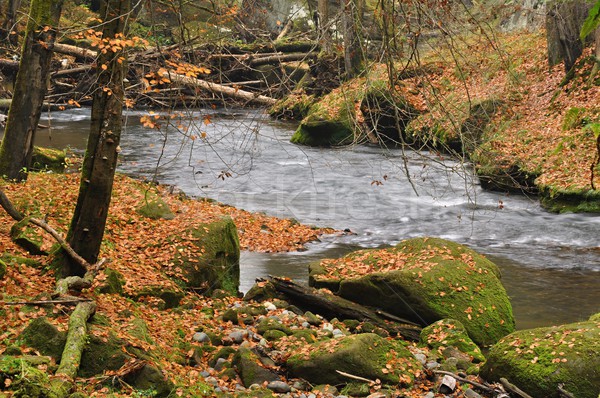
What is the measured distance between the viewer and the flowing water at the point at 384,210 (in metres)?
10.7

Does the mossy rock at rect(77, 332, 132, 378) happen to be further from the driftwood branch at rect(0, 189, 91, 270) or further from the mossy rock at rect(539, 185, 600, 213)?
the mossy rock at rect(539, 185, 600, 213)

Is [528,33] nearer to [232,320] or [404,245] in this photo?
[404,245]

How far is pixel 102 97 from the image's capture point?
7.00 meters

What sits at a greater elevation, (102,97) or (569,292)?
(102,97)

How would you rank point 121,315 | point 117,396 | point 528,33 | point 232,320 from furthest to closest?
point 528,33, point 232,320, point 121,315, point 117,396

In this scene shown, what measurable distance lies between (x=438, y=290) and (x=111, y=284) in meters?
4.44

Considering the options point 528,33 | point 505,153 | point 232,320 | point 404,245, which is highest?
point 528,33

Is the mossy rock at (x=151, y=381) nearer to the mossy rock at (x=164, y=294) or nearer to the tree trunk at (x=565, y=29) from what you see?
the mossy rock at (x=164, y=294)

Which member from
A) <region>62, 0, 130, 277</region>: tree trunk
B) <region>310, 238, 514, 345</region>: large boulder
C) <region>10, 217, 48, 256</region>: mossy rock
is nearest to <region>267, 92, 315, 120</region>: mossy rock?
<region>310, 238, 514, 345</region>: large boulder

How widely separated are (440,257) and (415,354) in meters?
2.40

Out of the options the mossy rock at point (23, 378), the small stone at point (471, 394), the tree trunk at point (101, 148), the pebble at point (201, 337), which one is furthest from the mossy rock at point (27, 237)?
the small stone at point (471, 394)

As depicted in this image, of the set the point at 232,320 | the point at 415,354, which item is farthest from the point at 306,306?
the point at 415,354

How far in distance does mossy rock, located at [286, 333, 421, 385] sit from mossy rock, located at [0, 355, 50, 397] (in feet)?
9.47

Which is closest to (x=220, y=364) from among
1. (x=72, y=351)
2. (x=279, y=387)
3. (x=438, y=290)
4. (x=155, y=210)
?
(x=279, y=387)
